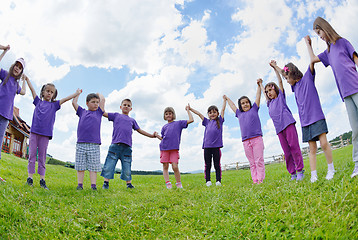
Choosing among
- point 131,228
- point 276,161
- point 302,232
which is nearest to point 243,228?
point 302,232

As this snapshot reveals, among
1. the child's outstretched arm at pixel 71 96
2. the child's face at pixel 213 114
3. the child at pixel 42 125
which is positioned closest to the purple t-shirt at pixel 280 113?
the child's face at pixel 213 114

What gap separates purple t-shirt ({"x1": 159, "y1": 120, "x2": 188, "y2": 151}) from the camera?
7.96m

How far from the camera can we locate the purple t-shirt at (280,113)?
6012 millimetres

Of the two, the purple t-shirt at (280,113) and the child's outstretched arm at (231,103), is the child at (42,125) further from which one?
the purple t-shirt at (280,113)

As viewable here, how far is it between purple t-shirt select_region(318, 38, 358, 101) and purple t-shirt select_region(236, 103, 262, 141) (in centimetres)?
269

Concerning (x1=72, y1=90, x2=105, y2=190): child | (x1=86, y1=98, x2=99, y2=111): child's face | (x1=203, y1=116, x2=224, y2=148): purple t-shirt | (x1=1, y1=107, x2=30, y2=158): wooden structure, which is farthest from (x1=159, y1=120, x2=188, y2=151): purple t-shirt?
(x1=1, y1=107, x2=30, y2=158): wooden structure

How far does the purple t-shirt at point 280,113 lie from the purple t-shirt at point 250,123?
29.6 inches

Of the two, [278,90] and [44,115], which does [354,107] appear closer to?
[278,90]

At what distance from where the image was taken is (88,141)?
23.0 feet

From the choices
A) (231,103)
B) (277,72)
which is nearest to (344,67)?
(277,72)

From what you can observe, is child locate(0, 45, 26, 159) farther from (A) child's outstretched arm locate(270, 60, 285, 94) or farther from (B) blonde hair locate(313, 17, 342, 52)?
(B) blonde hair locate(313, 17, 342, 52)

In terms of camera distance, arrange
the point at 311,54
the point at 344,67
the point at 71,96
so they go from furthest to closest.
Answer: the point at 71,96, the point at 311,54, the point at 344,67

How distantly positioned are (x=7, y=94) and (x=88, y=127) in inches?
82.3

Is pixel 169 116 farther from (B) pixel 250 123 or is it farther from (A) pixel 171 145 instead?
(B) pixel 250 123
